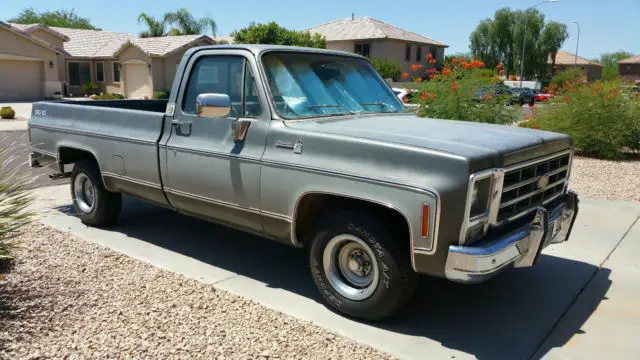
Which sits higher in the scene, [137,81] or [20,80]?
[137,81]

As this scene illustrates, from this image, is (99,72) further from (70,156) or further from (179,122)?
(179,122)

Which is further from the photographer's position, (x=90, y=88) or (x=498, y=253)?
(x=90, y=88)

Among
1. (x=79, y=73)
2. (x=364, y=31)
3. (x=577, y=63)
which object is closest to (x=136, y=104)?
(x=79, y=73)

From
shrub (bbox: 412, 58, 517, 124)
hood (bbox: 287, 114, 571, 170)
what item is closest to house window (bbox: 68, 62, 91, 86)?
shrub (bbox: 412, 58, 517, 124)

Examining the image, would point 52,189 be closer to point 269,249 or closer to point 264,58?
point 269,249

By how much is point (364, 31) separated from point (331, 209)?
43242 mm

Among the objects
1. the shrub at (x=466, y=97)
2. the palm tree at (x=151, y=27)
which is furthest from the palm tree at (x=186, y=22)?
the shrub at (x=466, y=97)

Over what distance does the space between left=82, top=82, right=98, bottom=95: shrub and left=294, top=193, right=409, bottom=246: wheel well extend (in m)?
37.4

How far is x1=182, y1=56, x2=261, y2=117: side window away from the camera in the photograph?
4.61m

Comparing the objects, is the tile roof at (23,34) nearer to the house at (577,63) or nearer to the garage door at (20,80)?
the garage door at (20,80)

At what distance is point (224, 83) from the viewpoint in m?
4.93

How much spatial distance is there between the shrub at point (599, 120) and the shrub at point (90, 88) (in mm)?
32599

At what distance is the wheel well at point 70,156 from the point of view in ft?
20.9

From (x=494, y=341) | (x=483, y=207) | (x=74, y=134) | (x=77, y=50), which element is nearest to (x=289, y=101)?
(x=483, y=207)
